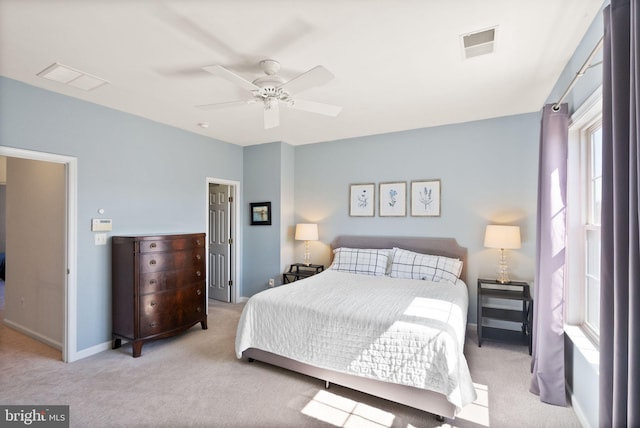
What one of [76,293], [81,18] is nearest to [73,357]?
[76,293]

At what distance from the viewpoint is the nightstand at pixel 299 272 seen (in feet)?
15.3

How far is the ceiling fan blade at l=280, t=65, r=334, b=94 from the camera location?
197cm

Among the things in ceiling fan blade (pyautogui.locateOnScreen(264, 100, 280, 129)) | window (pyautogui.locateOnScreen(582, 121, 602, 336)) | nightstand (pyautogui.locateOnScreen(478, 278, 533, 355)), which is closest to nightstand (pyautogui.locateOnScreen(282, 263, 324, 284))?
nightstand (pyautogui.locateOnScreen(478, 278, 533, 355))

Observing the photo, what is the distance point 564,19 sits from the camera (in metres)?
1.88

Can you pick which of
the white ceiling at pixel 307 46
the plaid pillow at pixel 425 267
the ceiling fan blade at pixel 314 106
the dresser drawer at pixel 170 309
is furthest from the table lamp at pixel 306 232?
the ceiling fan blade at pixel 314 106

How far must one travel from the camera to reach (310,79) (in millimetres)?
2080

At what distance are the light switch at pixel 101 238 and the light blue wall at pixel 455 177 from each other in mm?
2776

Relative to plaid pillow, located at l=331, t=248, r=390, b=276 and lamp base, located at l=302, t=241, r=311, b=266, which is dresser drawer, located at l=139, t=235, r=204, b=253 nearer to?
lamp base, located at l=302, t=241, r=311, b=266

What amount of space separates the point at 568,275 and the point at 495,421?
1253mm

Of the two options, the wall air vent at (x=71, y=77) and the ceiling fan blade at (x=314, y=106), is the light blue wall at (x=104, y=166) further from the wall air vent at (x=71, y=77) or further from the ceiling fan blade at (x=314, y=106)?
the ceiling fan blade at (x=314, y=106)

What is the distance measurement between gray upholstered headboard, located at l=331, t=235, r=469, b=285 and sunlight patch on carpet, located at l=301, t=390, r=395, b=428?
2.26 metres

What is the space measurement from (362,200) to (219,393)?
3.06 m

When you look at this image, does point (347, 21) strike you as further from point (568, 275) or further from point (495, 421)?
point (495, 421)

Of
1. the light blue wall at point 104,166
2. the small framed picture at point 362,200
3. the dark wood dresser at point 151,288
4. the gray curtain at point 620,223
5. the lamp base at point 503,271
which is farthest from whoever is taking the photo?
the small framed picture at point 362,200
